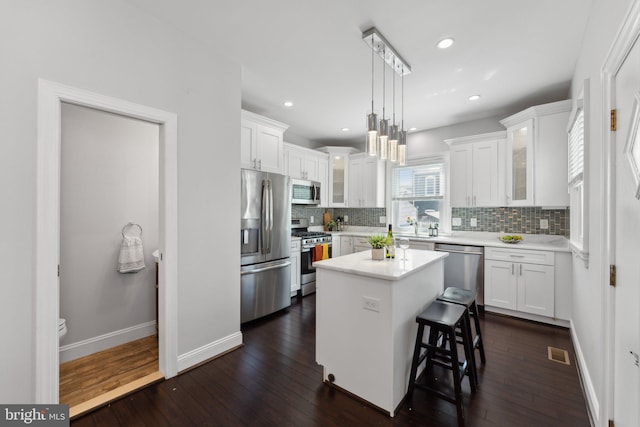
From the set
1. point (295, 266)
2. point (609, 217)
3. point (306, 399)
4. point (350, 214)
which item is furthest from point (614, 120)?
point (350, 214)

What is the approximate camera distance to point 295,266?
14.0 feet

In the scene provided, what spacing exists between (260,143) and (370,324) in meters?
2.67

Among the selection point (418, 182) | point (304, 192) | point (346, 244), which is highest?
point (418, 182)

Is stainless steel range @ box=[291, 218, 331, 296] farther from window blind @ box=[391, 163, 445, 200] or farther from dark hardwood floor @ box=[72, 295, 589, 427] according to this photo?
window blind @ box=[391, 163, 445, 200]

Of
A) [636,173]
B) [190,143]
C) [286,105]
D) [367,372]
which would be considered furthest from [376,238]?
[286,105]

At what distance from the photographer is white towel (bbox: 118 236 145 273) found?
2791 millimetres

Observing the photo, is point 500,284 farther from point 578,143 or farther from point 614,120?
point 614,120

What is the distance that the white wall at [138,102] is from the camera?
156 centimetres

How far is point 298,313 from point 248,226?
140cm

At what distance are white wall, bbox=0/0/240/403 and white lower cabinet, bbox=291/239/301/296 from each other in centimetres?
→ 148

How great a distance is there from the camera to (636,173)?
110 cm

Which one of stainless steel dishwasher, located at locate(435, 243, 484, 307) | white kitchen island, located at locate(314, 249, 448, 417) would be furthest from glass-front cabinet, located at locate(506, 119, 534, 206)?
white kitchen island, located at locate(314, 249, 448, 417)

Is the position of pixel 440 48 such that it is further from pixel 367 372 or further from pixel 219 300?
pixel 219 300

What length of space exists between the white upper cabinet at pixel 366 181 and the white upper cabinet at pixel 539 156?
211 centimetres
